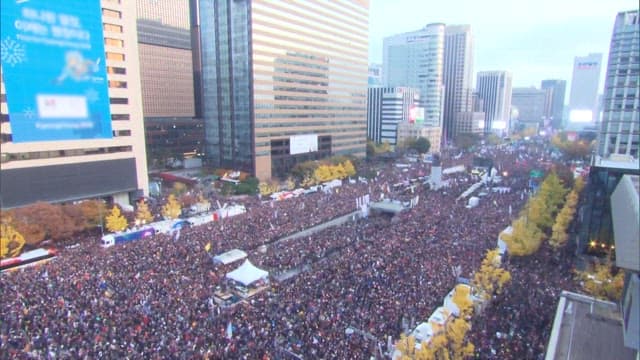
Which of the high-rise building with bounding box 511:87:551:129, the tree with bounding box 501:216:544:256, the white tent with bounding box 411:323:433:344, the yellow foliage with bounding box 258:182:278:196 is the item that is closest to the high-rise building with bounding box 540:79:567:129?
the high-rise building with bounding box 511:87:551:129

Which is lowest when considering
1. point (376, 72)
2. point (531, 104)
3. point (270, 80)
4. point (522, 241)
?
point (522, 241)

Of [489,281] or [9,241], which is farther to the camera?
[9,241]

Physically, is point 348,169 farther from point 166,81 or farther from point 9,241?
point 9,241

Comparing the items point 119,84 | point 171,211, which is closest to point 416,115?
point 119,84

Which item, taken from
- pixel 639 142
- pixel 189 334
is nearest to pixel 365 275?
pixel 189 334

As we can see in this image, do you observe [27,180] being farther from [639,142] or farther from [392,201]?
[639,142]

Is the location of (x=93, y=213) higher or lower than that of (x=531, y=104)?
lower
